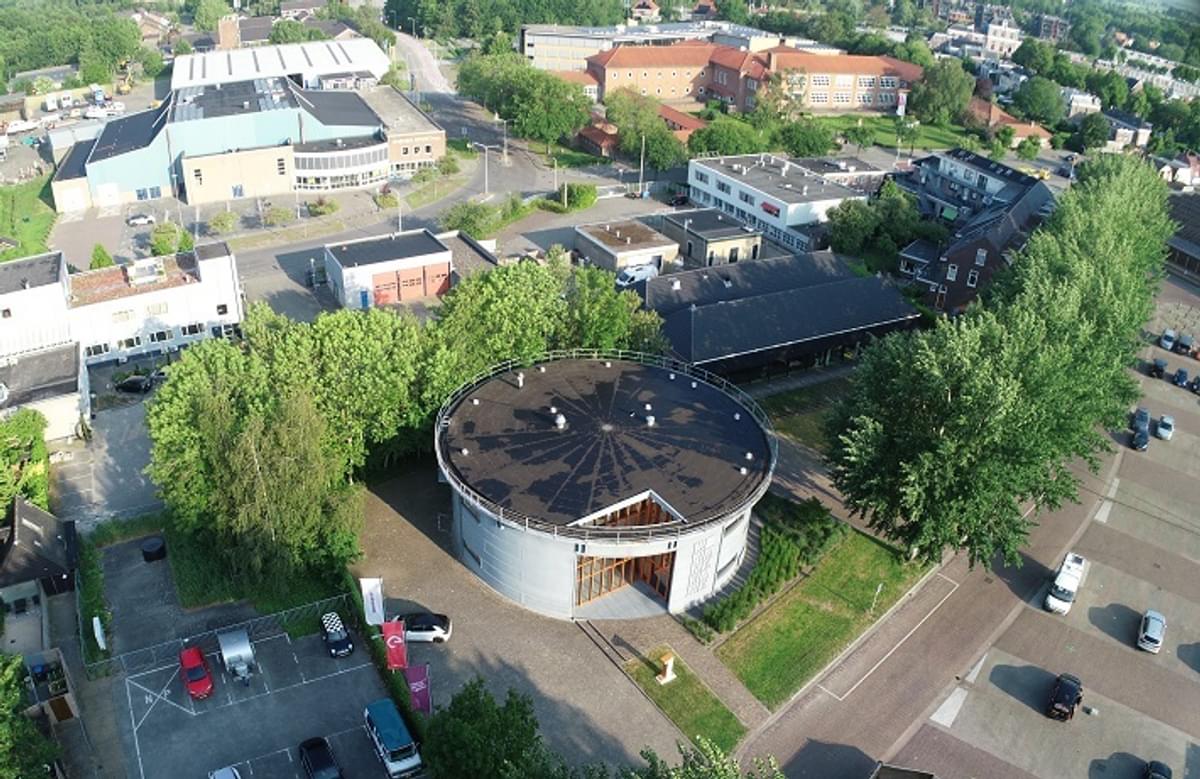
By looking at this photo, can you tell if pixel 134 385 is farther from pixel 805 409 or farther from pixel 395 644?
pixel 805 409

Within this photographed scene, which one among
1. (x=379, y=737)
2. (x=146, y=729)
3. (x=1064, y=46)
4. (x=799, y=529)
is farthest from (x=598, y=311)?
(x=1064, y=46)

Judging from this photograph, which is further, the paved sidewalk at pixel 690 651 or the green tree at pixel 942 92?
the green tree at pixel 942 92

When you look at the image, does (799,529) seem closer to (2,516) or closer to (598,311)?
(598,311)

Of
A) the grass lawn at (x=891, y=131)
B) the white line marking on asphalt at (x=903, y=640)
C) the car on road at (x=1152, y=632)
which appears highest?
the car on road at (x=1152, y=632)

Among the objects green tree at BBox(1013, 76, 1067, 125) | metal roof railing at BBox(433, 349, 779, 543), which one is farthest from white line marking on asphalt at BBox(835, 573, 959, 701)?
green tree at BBox(1013, 76, 1067, 125)

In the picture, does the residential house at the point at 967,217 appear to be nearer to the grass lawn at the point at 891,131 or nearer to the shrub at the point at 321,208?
the grass lawn at the point at 891,131

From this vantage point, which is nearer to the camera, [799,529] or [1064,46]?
[799,529]

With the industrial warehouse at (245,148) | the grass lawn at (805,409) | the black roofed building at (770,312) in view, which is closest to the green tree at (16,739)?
the black roofed building at (770,312)
